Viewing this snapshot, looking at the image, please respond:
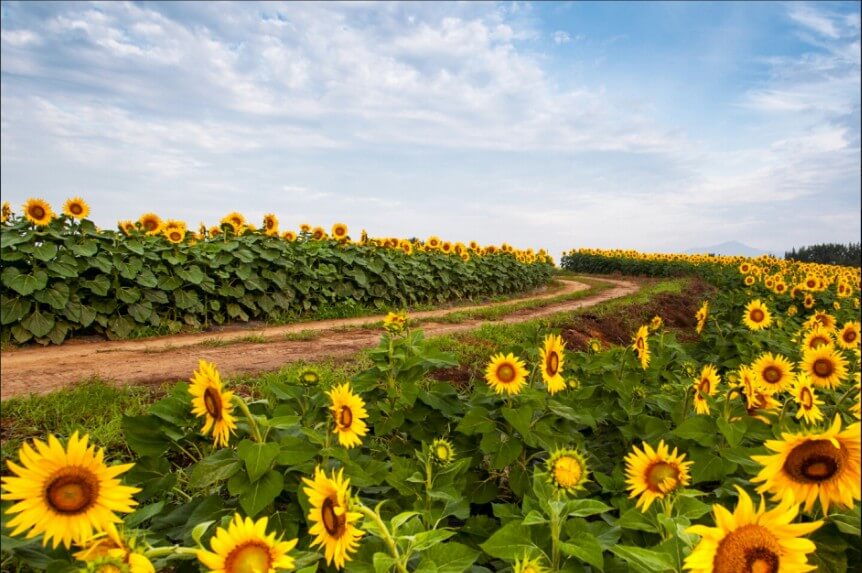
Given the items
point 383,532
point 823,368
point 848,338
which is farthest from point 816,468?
point 848,338

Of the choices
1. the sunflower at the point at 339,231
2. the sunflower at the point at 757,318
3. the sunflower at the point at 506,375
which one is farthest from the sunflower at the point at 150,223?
the sunflower at the point at 757,318

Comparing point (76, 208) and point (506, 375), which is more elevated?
point (76, 208)

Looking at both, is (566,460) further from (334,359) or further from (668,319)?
(668,319)

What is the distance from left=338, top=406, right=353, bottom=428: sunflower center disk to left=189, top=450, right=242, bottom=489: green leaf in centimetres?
35

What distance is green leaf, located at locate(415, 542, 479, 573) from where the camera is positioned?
1319 mm

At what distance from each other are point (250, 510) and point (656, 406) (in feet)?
7.24

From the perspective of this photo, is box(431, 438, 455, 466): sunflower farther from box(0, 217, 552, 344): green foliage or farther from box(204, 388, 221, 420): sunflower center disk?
box(0, 217, 552, 344): green foliage

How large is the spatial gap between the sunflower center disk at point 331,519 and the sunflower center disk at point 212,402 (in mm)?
459

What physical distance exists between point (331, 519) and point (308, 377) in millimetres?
1056

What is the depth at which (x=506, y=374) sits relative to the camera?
7.74 ft

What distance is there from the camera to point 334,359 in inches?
246

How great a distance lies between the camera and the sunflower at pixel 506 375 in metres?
2.33

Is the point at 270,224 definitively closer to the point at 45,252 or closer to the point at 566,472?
the point at 45,252

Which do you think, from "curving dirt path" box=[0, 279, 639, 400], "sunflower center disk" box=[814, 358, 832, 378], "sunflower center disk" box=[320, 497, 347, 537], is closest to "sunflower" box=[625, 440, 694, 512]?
"sunflower center disk" box=[320, 497, 347, 537]
